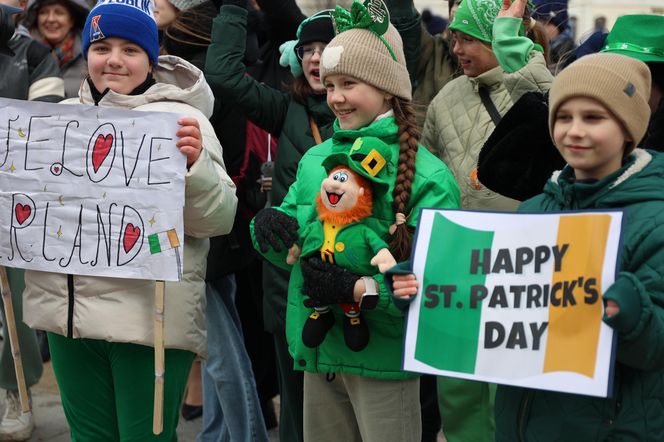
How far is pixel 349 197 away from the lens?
3342 mm

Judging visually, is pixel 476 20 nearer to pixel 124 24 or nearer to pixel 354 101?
pixel 354 101

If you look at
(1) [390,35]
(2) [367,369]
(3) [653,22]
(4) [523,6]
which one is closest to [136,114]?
(1) [390,35]

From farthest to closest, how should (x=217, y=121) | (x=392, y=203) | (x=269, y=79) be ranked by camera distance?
(x=269, y=79) < (x=217, y=121) < (x=392, y=203)

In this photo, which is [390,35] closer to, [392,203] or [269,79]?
[392,203]

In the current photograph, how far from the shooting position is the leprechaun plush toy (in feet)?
11.0

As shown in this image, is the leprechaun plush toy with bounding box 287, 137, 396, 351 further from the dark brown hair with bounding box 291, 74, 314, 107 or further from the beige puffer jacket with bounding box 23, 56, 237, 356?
the dark brown hair with bounding box 291, 74, 314, 107

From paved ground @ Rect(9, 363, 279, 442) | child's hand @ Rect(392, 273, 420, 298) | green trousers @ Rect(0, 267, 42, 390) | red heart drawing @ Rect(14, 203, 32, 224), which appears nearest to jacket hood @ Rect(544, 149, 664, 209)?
child's hand @ Rect(392, 273, 420, 298)

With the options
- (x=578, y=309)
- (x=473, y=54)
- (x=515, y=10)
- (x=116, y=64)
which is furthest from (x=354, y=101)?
(x=578, y=309)

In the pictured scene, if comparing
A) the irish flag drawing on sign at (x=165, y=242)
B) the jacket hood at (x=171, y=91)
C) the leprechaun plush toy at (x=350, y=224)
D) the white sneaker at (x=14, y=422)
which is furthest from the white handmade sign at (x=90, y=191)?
the white sneaker at (x=14, y=422)

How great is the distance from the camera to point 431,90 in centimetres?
516

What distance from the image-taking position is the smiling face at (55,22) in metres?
6.04

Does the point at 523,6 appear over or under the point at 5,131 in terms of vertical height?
over

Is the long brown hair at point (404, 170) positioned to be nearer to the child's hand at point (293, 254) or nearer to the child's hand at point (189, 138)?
the child's hand at point (293, 254)

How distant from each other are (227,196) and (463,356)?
52.2 inches
